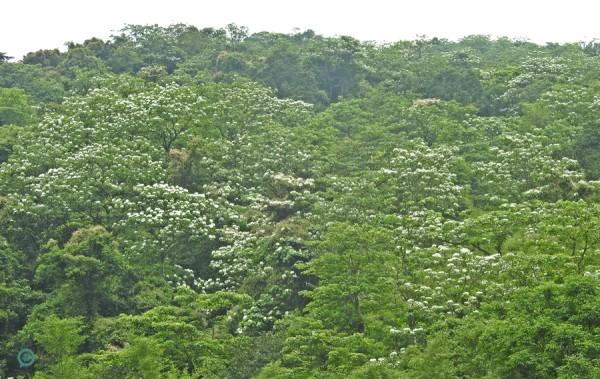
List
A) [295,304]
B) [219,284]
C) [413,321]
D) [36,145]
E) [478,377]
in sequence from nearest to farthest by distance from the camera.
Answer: [478,377]
[413,321]
[295,304]
[219,284]
[36,145]

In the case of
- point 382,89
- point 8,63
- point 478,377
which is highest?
point 8,63

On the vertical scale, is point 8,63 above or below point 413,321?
above

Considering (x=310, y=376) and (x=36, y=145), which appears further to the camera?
(x=36, y=145)

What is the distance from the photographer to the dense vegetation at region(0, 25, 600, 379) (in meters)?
24.9

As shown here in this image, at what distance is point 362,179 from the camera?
36188mm

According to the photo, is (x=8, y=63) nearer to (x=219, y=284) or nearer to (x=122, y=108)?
(x=122, y=108)

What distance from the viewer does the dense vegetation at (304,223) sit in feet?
81.7

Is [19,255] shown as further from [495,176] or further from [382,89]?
[382,89]

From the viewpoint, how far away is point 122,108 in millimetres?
45156

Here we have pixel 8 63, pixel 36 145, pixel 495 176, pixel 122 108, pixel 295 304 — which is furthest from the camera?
pixel 8 63

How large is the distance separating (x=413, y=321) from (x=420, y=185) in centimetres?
1044

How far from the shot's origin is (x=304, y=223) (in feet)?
116

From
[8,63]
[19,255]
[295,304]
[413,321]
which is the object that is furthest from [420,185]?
[8,63]

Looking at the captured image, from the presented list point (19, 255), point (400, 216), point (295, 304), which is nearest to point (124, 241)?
point (19, 255)
